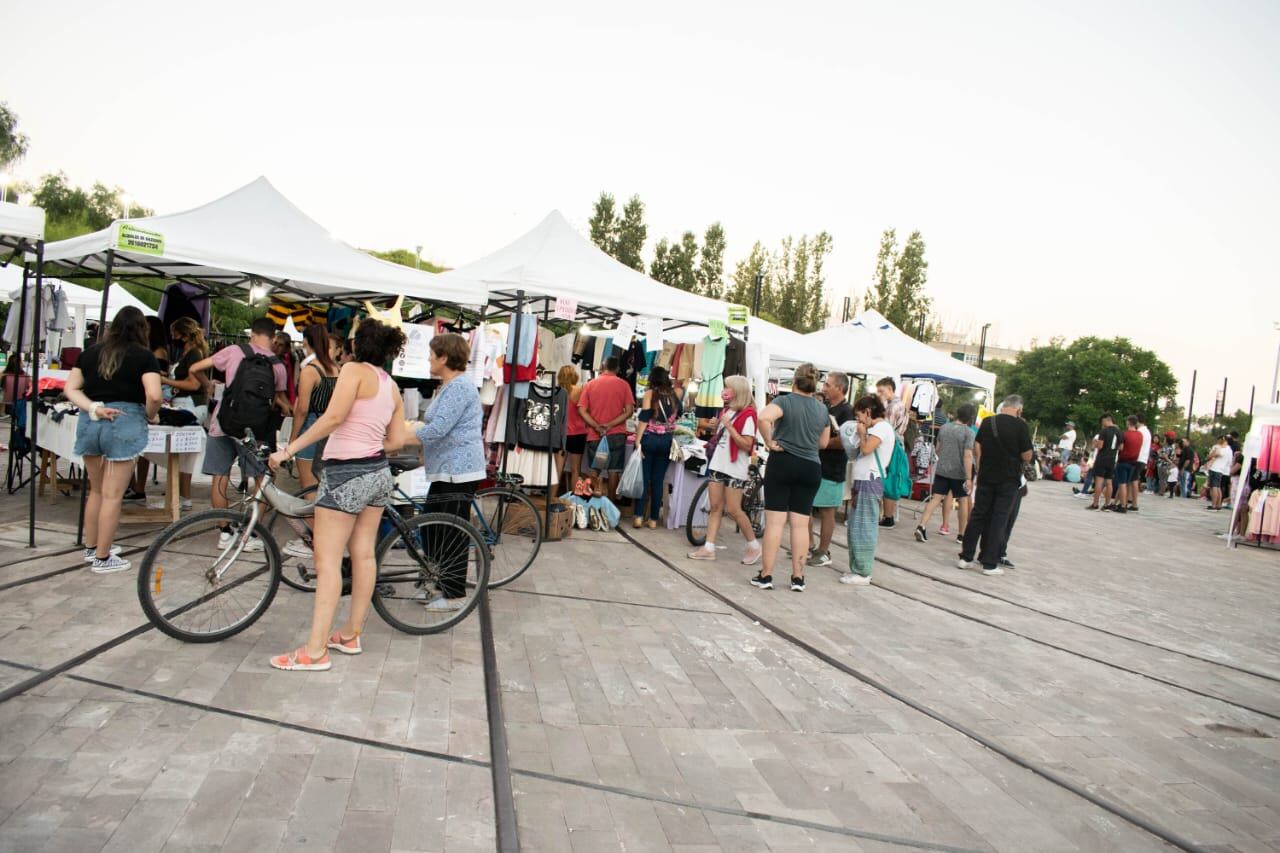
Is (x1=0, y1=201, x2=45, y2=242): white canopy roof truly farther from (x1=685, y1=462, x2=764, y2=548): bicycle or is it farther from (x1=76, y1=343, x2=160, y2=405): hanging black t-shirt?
(x1=685, y1=462, x2=764, y2=548): bicycle

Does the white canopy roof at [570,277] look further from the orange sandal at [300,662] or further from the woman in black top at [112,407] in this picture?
the orange sandal at [300,662]

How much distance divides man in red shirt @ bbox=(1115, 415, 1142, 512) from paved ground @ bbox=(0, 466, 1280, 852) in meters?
12.3

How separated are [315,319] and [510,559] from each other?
564cm

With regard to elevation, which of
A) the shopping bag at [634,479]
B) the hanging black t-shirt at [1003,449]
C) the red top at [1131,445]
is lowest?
the shopping bag at [634,479]

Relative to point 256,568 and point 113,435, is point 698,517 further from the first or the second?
point 113,435

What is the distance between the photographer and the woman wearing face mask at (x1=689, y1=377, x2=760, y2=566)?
796cm

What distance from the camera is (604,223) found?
137ft

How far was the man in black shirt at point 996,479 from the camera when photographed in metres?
8.70

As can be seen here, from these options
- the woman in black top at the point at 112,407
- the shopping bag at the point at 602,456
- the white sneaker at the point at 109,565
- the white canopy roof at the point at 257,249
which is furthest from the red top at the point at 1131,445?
the white sneaker at the point at 109,565

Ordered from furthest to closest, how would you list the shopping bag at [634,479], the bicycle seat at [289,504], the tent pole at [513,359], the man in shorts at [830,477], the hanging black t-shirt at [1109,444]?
the hanging black t-shirt at [1109,444] < the shopping bag at [634,479] < the man in shorts at [830,477] < the tent pole at [513,359] < the bicycle seat at [289,504]

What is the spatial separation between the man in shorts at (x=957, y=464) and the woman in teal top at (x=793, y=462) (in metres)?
4.08

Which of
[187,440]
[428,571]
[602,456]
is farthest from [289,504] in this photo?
[602,456]

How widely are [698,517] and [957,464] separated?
3917mm

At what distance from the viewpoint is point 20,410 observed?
8453 mm
